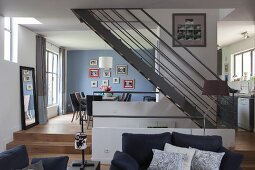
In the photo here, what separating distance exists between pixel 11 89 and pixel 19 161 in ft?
11.7

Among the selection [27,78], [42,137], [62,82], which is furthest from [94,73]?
[42,137]

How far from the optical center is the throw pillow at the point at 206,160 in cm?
325

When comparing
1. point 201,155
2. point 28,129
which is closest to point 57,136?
point 28,129

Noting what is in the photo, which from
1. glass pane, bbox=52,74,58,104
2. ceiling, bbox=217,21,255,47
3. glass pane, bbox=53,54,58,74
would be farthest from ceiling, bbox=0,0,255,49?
glass pane, bbox=52,74,58,104

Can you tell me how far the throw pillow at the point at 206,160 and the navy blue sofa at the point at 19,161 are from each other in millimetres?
1601

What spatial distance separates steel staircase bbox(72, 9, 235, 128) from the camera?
5.00 m

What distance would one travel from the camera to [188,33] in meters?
6.28

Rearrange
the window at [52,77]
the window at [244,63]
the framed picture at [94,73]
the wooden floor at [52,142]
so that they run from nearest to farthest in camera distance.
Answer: the wooden floor at [52,142], the window at [244,63], the window at [52,77], the framed picture at [94,73]

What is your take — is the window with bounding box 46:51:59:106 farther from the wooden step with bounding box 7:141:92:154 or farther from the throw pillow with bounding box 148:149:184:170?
the throw pillow with bounding box 148:149:184:170

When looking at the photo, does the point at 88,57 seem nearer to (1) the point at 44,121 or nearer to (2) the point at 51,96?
(2) the point at 51,96

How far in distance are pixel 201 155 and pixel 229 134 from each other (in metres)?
1.66

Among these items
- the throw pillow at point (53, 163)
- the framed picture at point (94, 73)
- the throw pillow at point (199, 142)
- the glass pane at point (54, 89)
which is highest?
the framed picture at point (94, 73)

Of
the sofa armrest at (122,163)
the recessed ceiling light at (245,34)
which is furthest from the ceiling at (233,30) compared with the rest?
the sofa armrest at (122,163)

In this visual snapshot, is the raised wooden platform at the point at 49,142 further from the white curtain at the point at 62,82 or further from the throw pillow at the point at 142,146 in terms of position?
the white curtain at the point at 62,82
